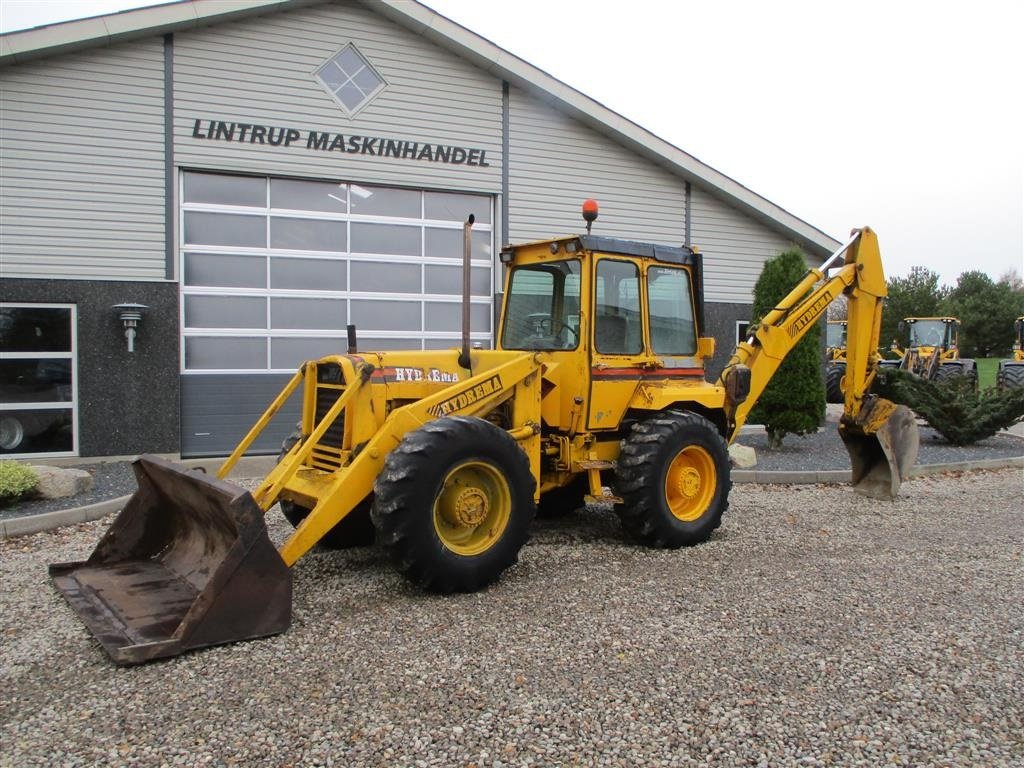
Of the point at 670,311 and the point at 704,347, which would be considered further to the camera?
the point at 704,347

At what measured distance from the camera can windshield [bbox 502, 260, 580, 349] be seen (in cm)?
673

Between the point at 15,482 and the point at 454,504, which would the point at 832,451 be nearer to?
the point at 454,504

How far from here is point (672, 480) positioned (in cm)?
690

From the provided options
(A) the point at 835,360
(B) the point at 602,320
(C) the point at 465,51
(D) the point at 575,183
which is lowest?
(A) the point at 835,360

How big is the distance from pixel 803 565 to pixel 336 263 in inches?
327

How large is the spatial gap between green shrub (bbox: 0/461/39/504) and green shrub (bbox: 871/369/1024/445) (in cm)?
1172

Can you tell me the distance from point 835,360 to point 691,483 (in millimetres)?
18599

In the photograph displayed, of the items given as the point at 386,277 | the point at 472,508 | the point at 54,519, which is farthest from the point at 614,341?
the point at 386,277

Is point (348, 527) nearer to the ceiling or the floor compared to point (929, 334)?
nearer to the floor

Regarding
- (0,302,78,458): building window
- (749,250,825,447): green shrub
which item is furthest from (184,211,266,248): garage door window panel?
(749,250,825,447): green shrub

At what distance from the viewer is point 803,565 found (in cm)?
629

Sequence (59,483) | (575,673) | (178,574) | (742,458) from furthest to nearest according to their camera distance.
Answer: (742,458)
(59,483)
(178,574)
(575,673)

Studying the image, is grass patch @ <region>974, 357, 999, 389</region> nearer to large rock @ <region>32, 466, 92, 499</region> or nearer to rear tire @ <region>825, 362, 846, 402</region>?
rear tire @ <region>825, 362, 846, 402</region>

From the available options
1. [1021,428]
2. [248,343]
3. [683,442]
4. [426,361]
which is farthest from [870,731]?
[1021,428]
